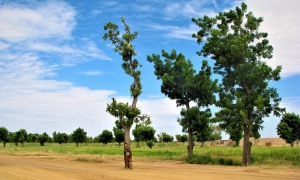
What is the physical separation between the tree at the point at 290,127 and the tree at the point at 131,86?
34.5 metres

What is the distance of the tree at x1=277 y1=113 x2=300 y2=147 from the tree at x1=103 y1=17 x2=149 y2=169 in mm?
34479

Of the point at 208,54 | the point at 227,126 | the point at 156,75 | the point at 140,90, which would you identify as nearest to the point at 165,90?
the point at 156,75

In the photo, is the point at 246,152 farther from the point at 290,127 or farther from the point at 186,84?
the point at 290,127

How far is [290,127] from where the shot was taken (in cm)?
4891

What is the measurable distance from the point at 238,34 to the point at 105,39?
13.4 m

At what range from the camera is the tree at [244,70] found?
88.0 feet

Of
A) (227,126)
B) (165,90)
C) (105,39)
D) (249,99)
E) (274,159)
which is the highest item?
(105,39)

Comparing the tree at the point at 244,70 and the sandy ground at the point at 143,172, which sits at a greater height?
the tree at the point at 244,70

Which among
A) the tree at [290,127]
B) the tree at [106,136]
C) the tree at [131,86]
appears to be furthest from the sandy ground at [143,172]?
the tree at [106,136]

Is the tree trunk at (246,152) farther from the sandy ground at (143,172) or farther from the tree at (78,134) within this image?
the tree at (78,134)

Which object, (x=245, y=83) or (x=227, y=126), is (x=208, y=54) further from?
(x=227, y=126)

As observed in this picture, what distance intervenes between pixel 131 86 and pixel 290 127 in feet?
120

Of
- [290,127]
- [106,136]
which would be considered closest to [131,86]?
[290,127]

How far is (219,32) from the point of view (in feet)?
94.9
